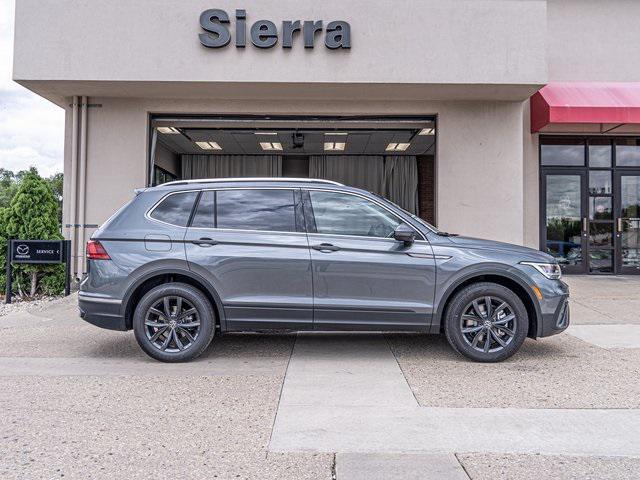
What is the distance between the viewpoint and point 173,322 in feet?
18.0

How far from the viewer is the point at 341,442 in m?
3.57

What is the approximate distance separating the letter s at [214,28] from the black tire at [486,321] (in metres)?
7.29

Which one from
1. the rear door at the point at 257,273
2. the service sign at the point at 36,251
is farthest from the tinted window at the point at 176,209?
the service sign at the point at 36,251

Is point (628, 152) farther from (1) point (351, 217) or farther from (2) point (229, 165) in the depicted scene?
(2) point (229, 165)

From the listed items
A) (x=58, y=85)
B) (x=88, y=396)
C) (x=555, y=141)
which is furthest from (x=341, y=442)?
(x=555, y=141)

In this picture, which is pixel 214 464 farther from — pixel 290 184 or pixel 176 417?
pixel 290 184

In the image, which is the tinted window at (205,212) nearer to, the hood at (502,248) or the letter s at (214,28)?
the hood at (502,248)

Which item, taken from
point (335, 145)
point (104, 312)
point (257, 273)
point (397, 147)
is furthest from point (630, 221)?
point (104, 312)

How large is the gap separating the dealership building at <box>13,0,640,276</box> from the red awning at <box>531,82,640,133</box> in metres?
0.04

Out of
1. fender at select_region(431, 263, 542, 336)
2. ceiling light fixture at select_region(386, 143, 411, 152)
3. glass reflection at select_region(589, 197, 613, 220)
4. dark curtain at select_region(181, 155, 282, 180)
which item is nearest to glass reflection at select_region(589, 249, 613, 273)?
glass reflection at select_region(589, 197, 613, 220)

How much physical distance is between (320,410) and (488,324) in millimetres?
2210

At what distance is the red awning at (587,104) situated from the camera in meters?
11.2

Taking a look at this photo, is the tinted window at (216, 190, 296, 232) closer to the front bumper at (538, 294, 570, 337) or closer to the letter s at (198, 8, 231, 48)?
the front bumper at (538, 294, 570, 337)

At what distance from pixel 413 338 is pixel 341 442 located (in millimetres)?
3317
